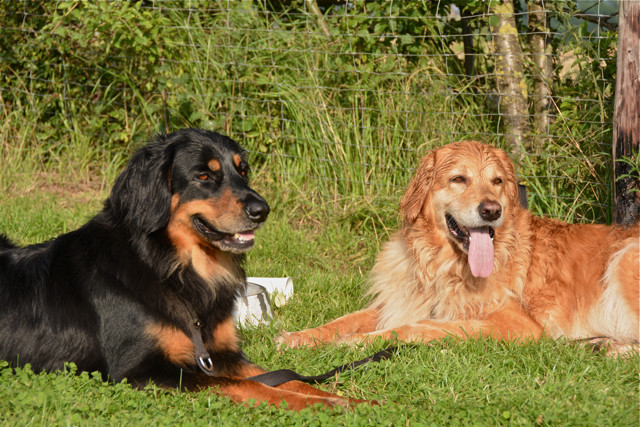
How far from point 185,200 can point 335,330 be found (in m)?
1.48

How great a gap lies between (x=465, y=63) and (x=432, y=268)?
2.97 metres

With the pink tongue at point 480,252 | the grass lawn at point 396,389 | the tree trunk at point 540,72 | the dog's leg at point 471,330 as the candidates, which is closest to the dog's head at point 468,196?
the pink tongue at point 480,252

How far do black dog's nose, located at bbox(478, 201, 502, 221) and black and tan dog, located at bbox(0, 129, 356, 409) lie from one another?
134 cm

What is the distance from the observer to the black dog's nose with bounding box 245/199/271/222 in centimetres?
358

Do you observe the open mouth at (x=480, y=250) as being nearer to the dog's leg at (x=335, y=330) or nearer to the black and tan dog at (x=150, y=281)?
the dog's leg at (x=335, y=330)

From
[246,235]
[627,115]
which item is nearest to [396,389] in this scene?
[246,235]

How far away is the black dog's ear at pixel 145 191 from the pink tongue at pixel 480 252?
1.90m

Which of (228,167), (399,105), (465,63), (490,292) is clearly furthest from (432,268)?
(465,63)

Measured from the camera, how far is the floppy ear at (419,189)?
4.45m

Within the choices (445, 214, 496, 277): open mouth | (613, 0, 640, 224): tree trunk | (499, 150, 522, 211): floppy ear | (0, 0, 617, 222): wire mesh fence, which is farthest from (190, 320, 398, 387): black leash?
(0, 0, 617, 222): wire mesh fence

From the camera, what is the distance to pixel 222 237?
3604mm

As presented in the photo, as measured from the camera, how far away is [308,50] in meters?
6.69

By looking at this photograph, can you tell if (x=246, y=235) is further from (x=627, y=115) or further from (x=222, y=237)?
(x=627, y=115)

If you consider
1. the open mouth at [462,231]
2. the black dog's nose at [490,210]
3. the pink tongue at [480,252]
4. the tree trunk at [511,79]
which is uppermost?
the tree trunk at [511,79]
